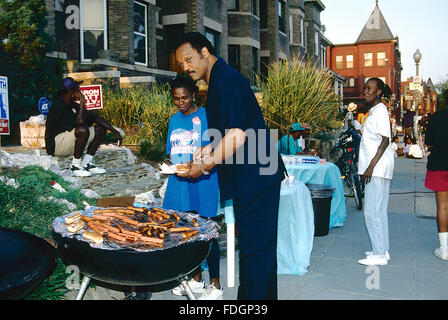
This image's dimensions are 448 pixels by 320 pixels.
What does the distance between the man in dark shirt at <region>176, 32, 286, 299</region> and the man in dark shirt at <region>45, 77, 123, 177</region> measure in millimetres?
3968

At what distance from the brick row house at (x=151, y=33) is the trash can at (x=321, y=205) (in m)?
5.00

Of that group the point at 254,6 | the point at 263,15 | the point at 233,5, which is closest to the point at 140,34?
the point at 233,5

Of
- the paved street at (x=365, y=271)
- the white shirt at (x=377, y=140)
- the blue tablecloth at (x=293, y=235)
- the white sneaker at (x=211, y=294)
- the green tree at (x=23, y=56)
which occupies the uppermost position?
the green tree at (x=23, y=56)

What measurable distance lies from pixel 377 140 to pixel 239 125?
110 inches

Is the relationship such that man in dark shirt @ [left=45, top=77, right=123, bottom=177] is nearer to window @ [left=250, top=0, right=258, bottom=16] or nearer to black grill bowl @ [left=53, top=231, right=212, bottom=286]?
black grill bowl @ [left=53, top=231, right=212, bottom=286]

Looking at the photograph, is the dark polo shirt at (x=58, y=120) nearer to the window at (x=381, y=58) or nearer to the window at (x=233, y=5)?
the window at (x=233, y=5)

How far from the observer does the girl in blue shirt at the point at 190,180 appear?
13.3 ft

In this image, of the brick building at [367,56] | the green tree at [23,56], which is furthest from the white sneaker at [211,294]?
the brick building at [367,56]

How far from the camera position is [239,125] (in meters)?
2.74

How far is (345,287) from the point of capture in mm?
4434

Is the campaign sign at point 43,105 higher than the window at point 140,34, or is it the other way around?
the window at point 140,34

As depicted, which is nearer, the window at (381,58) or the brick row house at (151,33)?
the brick row house at (151,33)

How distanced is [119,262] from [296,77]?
37.8ft
